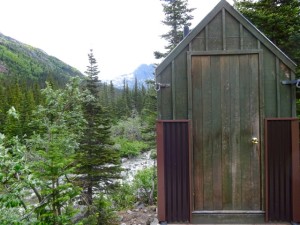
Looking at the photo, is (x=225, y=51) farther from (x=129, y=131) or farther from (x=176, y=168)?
(x=129, y=131)

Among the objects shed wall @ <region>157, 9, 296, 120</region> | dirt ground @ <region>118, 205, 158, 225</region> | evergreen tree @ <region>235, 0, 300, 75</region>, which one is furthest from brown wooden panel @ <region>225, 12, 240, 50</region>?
dirt ground @ <region>118, 205, 158, 225</region>

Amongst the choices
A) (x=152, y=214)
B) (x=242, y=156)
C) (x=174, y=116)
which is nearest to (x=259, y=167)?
(x=242, y=156)

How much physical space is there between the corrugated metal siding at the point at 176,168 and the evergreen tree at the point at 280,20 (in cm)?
439

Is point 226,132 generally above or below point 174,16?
below

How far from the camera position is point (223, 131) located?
15.0 ft

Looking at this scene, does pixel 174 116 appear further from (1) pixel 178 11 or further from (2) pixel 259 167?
(1) pixel 178 11

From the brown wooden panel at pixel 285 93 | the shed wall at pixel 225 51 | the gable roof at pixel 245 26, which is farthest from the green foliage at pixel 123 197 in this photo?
the gable roof at pixel 245 26

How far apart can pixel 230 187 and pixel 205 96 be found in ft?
4.79

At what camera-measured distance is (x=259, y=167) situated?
4.53 meters

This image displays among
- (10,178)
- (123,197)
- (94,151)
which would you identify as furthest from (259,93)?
(94,151)

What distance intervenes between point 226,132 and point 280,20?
14.7 feet

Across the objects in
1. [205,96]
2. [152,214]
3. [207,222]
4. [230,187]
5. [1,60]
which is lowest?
[152,214]

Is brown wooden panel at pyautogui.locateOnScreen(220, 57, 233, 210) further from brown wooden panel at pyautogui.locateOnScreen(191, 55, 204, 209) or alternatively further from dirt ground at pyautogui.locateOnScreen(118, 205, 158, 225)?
dirt ground at pyautogui.locateOnScreen(118, 205, 158, 225)

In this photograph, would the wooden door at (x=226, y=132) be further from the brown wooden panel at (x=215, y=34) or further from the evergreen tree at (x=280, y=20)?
the evergreen tree at (x=280, y=20)
